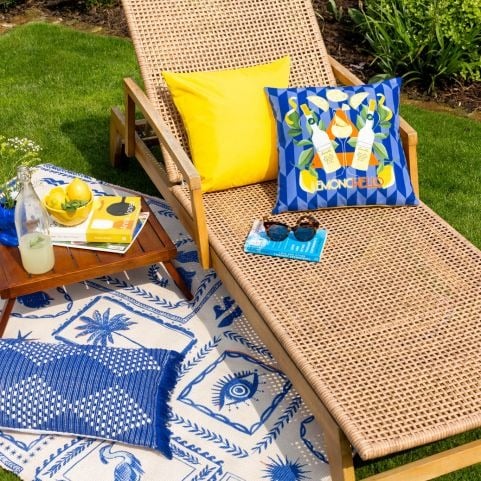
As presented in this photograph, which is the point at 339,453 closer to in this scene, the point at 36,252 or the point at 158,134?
the point at 36,252

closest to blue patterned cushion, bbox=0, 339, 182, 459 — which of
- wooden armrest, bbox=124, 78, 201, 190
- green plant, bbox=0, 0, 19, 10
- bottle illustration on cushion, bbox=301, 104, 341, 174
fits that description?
wooden armrest, bbox=124, 78, 201, 190

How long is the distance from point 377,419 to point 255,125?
1.44m

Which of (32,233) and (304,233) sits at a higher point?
(32,233)

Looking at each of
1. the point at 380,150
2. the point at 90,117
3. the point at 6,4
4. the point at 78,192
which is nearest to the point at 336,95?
the point at 380,150

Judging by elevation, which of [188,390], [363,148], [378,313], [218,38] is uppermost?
[218,38]

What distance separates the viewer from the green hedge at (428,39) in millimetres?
4660

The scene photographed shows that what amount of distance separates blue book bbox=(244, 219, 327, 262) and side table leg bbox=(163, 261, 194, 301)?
1.26 ft

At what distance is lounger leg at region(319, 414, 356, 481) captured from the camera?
2.23 m

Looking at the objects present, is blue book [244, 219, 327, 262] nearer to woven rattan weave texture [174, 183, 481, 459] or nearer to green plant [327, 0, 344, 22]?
woven rattan weave texture [174, 183, 481, 459]

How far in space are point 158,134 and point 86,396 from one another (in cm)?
109

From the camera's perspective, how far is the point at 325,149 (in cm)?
307

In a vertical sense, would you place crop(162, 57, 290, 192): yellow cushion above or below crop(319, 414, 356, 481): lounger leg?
above

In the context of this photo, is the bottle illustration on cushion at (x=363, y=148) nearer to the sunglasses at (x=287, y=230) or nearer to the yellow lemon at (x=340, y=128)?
the yellow lemon at (x=340, y=128)

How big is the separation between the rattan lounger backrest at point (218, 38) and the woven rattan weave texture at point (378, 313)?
0.66 m
